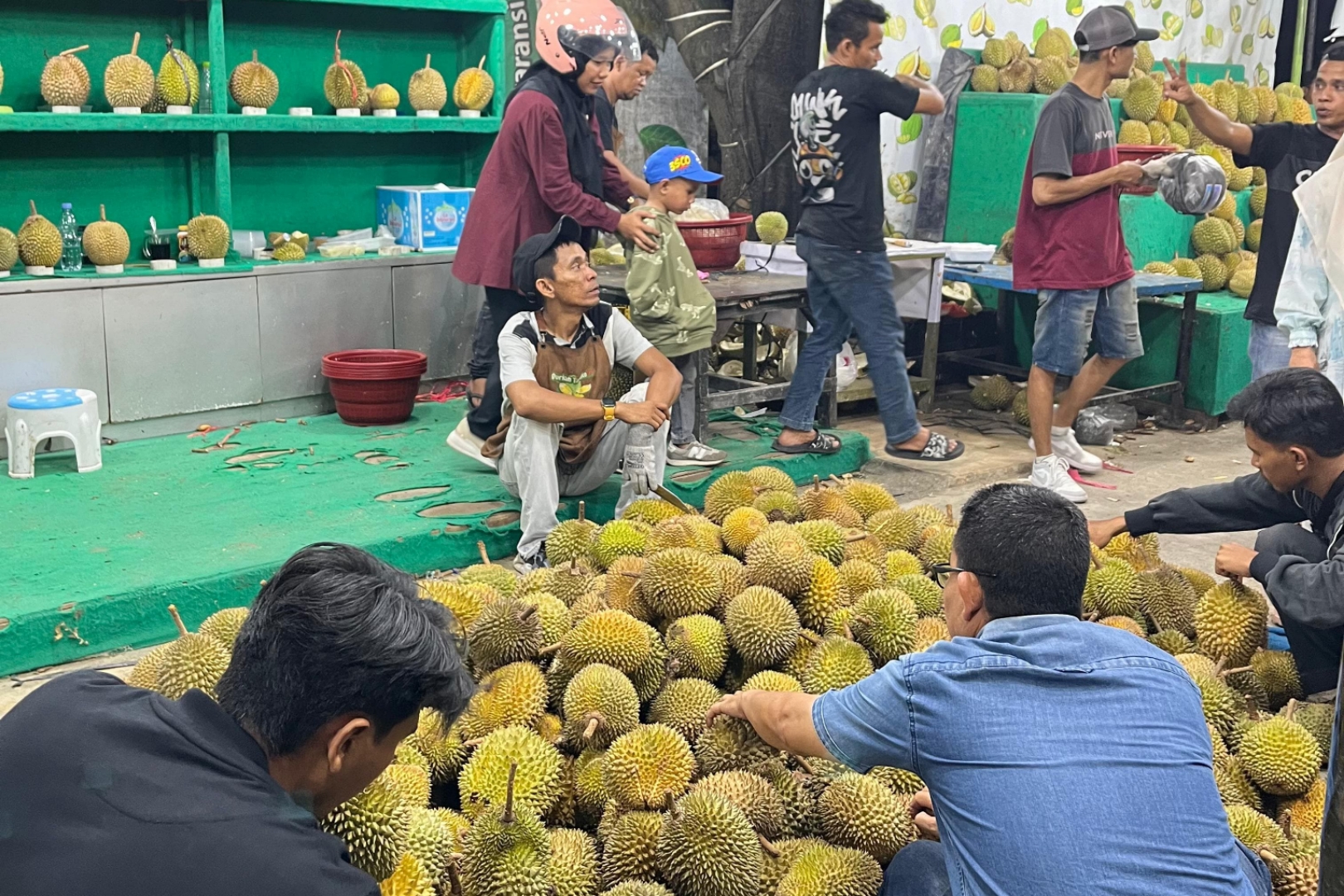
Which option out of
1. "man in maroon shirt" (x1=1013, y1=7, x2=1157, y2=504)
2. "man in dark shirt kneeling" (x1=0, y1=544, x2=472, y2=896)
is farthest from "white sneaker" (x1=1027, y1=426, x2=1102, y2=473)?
"man in dark shirt kneeling" (x1=0, y1=544, x2=472, y2=896)

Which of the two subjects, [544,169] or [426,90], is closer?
[544,169]

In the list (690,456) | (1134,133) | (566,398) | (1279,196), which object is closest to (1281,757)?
(566,398)

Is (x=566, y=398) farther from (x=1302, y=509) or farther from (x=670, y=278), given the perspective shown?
(x=1302, y=509)

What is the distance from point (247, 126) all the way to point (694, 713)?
13.6ft

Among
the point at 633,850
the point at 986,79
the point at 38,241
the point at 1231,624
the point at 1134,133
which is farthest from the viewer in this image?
the point at 986,79

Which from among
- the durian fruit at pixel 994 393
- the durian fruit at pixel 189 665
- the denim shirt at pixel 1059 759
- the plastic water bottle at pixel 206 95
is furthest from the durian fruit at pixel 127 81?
the denim shirt at pixel 1059 759

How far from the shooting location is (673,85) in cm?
700

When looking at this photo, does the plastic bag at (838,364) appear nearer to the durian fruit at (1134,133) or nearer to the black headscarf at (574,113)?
the black headscarf at (574,113)

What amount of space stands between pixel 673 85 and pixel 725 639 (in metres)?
5.00

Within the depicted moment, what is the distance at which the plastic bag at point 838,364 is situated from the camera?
6.11 meters

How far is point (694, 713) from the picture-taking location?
2395mm

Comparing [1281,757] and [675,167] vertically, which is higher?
[675,167]

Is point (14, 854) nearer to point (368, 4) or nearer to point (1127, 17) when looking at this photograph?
point (1127, 17)

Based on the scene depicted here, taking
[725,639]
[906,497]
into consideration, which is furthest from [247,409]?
[725,639]
